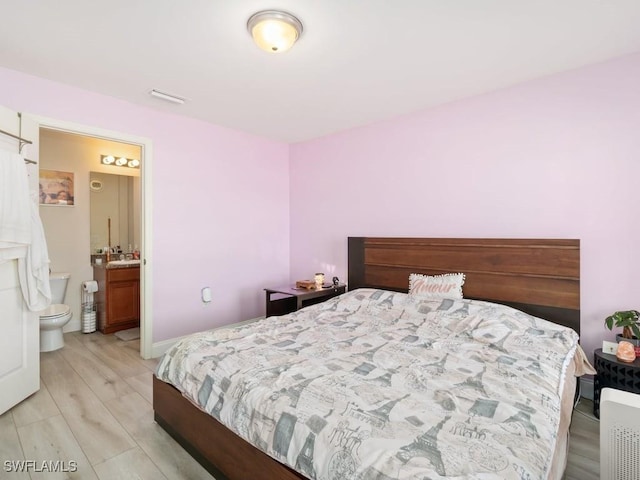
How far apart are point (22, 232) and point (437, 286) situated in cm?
316

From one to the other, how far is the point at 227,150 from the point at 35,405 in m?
2.85

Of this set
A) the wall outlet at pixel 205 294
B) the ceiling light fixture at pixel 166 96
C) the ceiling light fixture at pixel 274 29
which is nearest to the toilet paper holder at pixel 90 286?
the wall outlet at pixel 205 294

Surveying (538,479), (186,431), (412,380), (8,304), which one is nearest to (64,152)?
(8,304)

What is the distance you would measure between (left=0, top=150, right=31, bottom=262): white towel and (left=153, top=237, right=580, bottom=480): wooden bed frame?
1321 millimetres

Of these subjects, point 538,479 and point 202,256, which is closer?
point 538,479

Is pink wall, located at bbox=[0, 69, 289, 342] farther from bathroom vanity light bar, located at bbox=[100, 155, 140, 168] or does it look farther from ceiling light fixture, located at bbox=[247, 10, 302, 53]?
ceiling light fixture, located at bbox=[247, 10, 302, 53]

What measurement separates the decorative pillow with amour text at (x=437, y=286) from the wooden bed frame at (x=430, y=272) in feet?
0.29

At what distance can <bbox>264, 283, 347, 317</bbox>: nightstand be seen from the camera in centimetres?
349

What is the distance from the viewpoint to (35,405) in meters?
2.36

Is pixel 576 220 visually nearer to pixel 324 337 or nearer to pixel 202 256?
pixel 324 337

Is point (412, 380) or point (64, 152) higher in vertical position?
point (64, 152)

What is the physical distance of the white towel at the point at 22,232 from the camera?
2172 millimetres

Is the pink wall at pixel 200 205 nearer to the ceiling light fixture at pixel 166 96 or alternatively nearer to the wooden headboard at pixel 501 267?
the ceiling light fixture at pixel 166 96

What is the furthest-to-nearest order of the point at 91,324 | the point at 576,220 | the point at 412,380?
the point at 91,324, the point at 576,220, the point at 412,380
